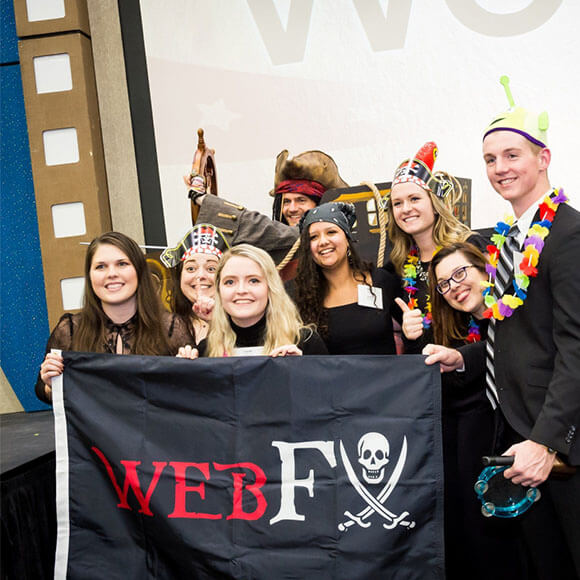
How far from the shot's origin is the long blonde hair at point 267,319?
238 cm

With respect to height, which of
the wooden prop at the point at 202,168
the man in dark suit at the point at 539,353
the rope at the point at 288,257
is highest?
the wooden prop at the point at 202,168

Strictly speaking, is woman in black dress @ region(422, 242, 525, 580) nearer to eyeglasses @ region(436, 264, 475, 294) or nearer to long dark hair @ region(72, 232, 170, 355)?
eyeglasses @ region(436, 264, 475, 294)

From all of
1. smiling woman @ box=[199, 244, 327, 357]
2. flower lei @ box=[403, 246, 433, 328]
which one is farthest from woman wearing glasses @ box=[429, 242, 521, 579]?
smiling woman @ box=[199, 244, 327, 357]

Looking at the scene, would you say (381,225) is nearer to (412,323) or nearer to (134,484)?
(412,323)

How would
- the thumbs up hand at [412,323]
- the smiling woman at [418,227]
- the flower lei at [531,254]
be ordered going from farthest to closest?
1. the smiling woman at [418,227]
2. the thumbs up hand at [412,323]
3. the flower lei at [531,254]

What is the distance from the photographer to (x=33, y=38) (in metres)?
4.95

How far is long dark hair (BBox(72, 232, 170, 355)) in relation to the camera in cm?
252

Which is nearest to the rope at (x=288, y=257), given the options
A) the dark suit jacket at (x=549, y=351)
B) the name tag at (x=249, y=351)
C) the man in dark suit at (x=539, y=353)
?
the name tag at (x=249, y=351)

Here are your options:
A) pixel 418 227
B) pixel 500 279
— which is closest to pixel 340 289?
pixel 418 227

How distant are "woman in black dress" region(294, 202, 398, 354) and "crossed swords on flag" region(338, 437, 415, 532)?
73cm

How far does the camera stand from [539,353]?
186 centimetres

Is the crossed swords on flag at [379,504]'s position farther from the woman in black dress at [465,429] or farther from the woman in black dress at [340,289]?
the woman in black dress at [340,289]

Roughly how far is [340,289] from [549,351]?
1.16m

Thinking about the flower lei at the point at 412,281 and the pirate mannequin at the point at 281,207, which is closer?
the flower lei at the point at 412,281
